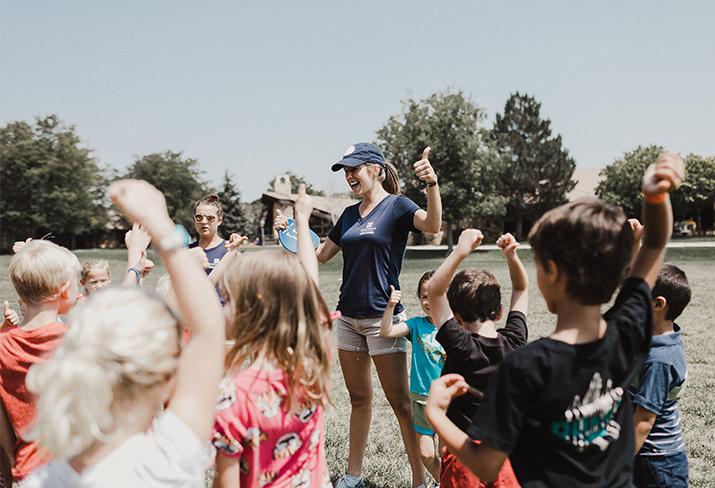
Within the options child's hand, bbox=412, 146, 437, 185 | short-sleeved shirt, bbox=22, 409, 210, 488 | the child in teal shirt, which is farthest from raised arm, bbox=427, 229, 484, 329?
the child in teal shirt

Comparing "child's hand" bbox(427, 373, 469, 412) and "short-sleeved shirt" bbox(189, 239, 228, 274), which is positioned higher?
"child's hand" bbox(427, 373, 469, 412)

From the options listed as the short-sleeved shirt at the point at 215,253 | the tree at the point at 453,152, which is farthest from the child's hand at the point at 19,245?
the tree at the point at 453,152

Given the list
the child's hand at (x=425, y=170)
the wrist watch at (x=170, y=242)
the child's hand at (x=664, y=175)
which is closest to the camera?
the wrist watch at (x=170, y=242)

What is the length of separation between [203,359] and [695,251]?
39.0 meters

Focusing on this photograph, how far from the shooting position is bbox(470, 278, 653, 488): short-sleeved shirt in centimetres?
174

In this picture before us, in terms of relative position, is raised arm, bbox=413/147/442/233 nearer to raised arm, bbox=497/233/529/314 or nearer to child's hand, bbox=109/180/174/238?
raised arm, bbox=497/233/529/314

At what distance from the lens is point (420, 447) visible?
4270 millimetres

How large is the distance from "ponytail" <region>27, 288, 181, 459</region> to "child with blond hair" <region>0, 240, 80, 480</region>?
164cm

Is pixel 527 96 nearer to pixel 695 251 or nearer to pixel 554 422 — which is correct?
pixel 695 251

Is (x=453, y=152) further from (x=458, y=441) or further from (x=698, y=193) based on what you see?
(x=458, y=441)

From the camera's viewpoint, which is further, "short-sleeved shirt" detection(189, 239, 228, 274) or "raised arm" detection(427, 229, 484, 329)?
"short-sleeved shirt" detection(189, 239, 228, 274)

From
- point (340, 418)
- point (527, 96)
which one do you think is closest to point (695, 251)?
point (340, 418)

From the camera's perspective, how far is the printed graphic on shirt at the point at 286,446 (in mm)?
2200

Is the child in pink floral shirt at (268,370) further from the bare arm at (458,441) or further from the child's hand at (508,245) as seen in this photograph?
the child's hand at (508,245)
